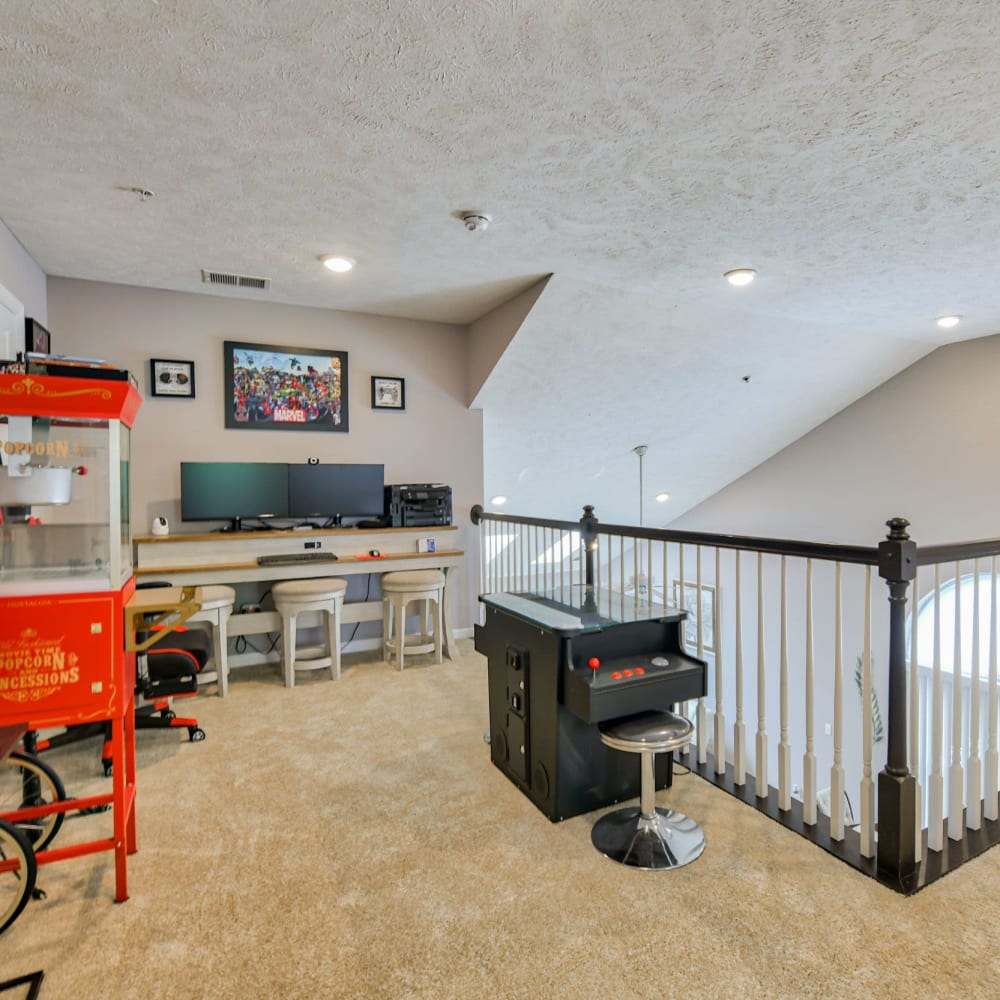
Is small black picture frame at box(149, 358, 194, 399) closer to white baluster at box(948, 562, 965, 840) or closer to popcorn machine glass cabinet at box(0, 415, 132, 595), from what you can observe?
popcorn machine glass cabinet at box(0, 415, 132, 595)

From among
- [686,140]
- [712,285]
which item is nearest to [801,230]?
[712,285]

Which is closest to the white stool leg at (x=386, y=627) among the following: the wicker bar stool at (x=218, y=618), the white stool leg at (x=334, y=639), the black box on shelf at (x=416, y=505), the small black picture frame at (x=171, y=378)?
the white stool leg at (x=334, y=639)

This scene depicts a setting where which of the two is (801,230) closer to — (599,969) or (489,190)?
(489,190)

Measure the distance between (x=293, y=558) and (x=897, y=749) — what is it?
3362 mm

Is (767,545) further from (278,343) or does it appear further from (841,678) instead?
(278,343)

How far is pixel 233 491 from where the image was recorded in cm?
411

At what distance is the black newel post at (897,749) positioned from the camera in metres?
1.88

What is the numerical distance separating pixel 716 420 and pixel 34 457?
535cm

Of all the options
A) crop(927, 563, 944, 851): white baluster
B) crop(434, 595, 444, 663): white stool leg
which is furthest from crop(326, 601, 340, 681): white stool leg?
crop(927, 563, 944, 851): white baluster

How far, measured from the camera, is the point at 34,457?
202 cm

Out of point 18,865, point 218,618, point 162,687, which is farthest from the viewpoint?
point 218,618

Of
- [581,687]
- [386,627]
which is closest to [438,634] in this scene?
[386,627]

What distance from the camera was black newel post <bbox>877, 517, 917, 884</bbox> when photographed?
6.15ft

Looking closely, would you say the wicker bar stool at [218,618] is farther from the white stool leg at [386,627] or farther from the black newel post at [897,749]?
the black newel post at [897,749]
